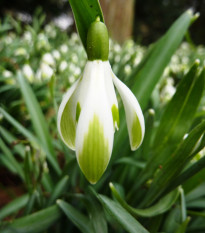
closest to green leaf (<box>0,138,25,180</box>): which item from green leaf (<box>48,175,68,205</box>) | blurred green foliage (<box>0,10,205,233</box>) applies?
blurred green foliage (<box>0,10,205,233</box>)

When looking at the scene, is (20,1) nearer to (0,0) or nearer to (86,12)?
(0,0)

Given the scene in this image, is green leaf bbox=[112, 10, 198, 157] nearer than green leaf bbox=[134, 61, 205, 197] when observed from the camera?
No

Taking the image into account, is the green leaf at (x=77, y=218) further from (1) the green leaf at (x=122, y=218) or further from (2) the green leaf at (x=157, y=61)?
(2) the green leaf at (x=157, y=61)

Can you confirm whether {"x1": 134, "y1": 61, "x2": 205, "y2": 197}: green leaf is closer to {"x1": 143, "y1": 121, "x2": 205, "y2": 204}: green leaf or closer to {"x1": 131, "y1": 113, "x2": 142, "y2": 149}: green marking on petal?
{"x1": 143, "y1": 121, "x2": 205, "y2": 204}: green leaf

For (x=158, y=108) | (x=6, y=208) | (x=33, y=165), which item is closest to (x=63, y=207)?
(x=33, y=165)

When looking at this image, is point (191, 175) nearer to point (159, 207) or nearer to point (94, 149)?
point (159, 207)

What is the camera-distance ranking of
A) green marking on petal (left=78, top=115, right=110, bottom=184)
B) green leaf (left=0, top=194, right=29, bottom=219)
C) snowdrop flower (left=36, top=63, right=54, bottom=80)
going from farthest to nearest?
snowdrop flower (left=36, top=63, right=54, bottom=80)
green leaf (left=0, top=194, right=29, bottom=219)
green marking on petal (left=78, top=115, right=110, bottom=184)
